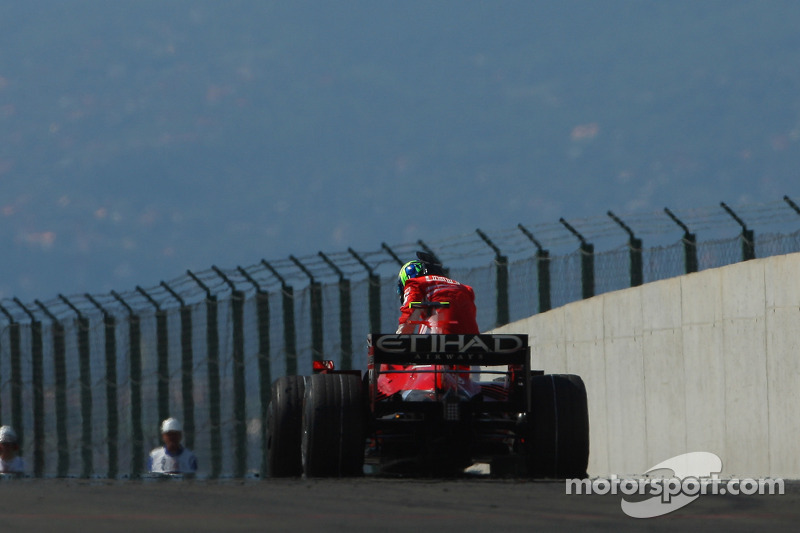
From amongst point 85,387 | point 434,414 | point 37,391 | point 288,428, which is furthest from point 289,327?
point 434,414

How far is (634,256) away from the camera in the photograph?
57.5 feet

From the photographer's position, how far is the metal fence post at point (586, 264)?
17.7 meters

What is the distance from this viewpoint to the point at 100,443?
22.8 m

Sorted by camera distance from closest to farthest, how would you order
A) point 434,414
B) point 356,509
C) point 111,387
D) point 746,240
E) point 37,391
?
1. point 356,509
2. point 434,414
3. point 746,240
4. point 111,387
5. point 37,391

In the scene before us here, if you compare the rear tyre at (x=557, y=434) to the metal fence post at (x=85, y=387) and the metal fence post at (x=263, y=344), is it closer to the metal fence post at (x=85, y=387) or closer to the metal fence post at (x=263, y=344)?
the metal fence post at (x=263, y=344)

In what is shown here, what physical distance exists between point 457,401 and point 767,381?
184 inches

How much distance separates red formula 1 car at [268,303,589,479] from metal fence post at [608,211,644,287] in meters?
5.25

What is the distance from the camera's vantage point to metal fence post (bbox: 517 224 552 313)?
59.5ft

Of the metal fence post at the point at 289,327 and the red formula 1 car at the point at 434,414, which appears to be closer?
the red formula 1 car at the point at 434,414

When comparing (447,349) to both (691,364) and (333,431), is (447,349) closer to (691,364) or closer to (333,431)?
(333,431)

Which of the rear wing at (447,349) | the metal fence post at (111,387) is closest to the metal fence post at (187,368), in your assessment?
the metal fence post at (111,387)

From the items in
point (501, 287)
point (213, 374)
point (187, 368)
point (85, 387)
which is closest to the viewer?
point (501, 287)

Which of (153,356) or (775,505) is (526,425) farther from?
(153,356)

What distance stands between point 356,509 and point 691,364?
8875 millimetres
